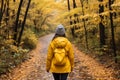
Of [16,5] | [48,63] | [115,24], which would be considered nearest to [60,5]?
[16,5]

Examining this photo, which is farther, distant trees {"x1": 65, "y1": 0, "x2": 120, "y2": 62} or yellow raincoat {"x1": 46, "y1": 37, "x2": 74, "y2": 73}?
distant trees {"x1": 65, "y1": 0, "x2": 120, "y2": 62}

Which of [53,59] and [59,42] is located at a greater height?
[59,42]

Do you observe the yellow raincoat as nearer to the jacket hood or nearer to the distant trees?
the jacket hood

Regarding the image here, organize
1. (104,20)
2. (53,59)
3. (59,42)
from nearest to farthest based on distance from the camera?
(59,42), (53,59), (104,20)

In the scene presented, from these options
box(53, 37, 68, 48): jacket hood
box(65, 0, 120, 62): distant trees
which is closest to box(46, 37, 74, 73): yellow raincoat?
box(53, 37, 68, 48): jacket hood

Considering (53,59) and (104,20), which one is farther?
(104,20)

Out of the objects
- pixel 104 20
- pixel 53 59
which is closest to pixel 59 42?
pixel 53 59

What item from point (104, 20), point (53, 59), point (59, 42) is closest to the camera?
point (59, 42)

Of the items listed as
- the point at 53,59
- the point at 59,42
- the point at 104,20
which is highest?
the point at 59,42

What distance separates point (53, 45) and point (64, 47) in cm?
31

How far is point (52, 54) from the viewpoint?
698 cm

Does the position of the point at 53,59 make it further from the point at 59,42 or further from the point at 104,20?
the point at 104,20

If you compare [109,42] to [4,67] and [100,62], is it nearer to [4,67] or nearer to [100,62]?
[100,62]

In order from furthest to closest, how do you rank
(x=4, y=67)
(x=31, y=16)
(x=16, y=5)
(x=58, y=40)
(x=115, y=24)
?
(x=31, y=16)
(x=16, y=5)
(x=115, y=24)
(x=4, y=67)
(x=58, y=40)
